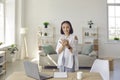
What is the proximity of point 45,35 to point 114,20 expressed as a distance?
3312mm

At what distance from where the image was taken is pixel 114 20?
963cm

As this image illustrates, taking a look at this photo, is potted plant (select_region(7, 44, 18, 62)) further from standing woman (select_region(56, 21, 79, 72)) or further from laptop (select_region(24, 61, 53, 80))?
laptop (select_region(24, 61, 53, 80))

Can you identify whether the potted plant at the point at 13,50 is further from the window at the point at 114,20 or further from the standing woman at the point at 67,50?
the standing woman at the point at 67,50

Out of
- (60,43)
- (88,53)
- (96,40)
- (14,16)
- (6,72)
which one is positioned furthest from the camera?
(96,40)

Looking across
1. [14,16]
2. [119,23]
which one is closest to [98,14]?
[119,23]

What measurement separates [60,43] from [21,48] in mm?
6471

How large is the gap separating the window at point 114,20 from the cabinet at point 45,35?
106 inches

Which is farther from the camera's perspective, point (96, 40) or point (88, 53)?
point (96, 40)

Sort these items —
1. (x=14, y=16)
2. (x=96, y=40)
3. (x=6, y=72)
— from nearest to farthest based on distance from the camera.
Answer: (x=6, y=72), (x=14, y=16), (x=96, y=40)

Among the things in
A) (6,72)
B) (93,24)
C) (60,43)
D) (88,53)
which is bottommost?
(6,72)

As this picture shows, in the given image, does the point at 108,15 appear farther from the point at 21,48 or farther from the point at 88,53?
the point at 21,48

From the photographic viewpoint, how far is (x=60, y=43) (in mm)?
2871

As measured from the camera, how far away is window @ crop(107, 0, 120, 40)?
955 centimetres

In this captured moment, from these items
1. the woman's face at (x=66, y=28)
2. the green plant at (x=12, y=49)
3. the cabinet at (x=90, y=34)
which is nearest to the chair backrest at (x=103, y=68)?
the woman's face at (x=66, y=28)
